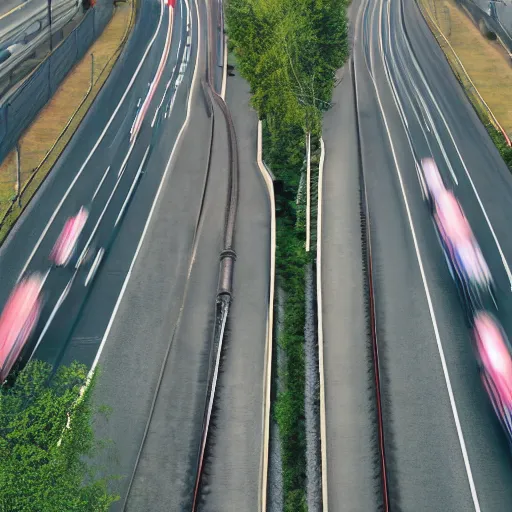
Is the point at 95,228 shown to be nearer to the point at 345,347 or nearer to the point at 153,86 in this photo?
the point at 345,347

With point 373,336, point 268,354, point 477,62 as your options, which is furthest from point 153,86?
point 373,336

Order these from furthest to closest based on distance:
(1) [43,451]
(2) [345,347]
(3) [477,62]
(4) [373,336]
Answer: (3) [477,62] → (2) [345,347] → (4) [373,336] → (1) [43,451]

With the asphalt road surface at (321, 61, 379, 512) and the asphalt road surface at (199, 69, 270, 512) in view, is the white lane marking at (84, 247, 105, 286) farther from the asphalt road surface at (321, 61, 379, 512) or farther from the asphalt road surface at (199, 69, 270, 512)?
the asphalt road surface at (321, 61, 379, 512)

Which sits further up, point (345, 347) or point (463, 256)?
point (463, 256)

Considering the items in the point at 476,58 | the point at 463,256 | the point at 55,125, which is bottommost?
the point at 55,125

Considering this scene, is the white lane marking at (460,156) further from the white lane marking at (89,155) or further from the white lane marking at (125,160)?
the white lane marking at (89,155)

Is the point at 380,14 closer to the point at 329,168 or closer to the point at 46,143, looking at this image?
the point at 329,168

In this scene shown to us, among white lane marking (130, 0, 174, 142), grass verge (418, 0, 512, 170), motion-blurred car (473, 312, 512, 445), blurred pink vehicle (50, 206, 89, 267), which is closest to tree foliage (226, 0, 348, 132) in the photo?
white lane marking (130, 0, 174, 142)

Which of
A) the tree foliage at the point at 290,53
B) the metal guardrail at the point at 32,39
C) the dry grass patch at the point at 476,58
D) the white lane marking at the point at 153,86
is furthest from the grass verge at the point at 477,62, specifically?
the metal guardrail at the point at 32,39
